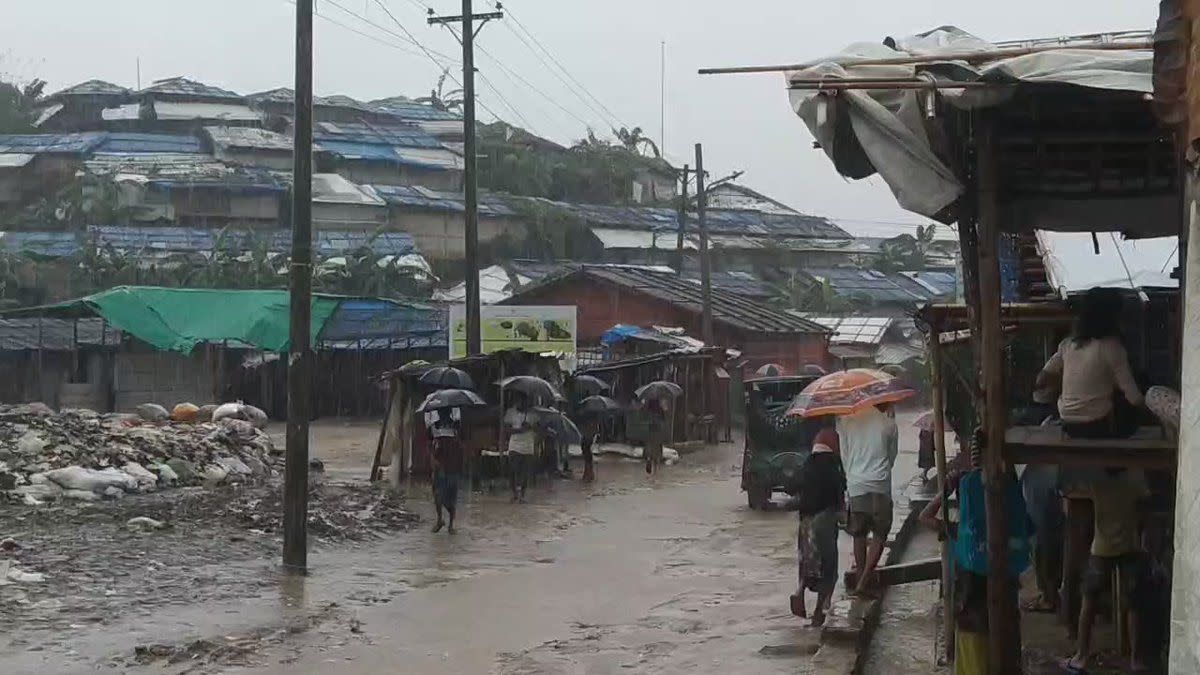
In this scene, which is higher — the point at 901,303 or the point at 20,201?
the point at 20,201

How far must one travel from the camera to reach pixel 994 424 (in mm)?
5879

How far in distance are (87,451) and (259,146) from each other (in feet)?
119

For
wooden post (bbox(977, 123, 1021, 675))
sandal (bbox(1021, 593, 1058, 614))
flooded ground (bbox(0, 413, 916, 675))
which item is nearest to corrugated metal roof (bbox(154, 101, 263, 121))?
flooded ground (bbox(0, 413, 916, 675))

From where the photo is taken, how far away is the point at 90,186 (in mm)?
43812

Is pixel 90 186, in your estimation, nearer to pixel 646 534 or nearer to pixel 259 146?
pixel 259 146

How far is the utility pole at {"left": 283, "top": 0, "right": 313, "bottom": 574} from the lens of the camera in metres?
12.1

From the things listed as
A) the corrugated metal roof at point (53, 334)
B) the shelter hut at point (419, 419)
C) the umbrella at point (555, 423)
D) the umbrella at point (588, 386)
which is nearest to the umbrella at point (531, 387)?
the umbrella at point (555, 423)

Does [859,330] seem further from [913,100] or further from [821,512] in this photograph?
[913,100]

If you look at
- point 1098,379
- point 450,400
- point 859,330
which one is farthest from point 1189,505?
point 859,330

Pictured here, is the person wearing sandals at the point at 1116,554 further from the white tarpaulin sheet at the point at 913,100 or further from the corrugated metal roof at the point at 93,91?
the corrugated metal roof at the point at 93,91

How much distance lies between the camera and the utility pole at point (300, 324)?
12102 mm

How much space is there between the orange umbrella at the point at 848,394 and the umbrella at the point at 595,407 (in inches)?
448

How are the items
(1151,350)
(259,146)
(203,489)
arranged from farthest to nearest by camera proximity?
1. (259,146)
2. (203,489)
3. (1151,350)

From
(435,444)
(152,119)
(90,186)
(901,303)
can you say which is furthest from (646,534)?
(152,119)
